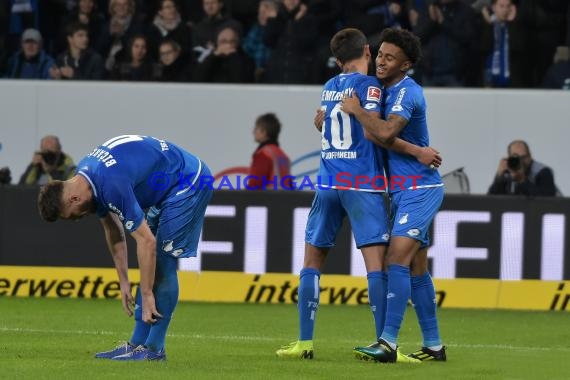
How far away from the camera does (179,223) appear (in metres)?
9.18

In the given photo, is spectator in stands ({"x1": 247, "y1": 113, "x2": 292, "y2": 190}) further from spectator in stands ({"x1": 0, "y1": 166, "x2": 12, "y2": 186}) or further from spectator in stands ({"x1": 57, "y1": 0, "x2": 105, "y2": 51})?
spectator in stands ({"x1": 57, "y1": 0, "x2": 105, "y2": 51})

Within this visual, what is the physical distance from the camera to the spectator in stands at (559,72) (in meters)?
17.1

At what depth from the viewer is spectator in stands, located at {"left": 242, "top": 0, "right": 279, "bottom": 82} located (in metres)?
17.9

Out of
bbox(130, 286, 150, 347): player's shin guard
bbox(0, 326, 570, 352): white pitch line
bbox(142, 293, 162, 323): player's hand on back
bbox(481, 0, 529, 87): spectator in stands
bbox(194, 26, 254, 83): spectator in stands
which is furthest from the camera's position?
bbox(194, 26, 254, 83): spectator in stands

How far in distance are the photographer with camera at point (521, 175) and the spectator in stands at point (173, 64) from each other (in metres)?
4.40

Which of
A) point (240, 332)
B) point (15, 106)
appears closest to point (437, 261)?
point (240, 332)

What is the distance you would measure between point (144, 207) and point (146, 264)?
787 millimetres

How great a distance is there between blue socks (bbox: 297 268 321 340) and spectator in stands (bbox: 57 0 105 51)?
9.21 metres

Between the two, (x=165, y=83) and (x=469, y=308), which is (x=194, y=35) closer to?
(x=165, y=83)

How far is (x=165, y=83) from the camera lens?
1800 cm

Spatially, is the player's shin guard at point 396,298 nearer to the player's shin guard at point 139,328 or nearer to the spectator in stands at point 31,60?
the player's shin guard at point 139,328

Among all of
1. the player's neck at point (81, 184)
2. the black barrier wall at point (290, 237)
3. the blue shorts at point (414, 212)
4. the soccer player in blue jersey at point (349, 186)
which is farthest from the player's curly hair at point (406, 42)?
the black barrier wall at point (290, 237)

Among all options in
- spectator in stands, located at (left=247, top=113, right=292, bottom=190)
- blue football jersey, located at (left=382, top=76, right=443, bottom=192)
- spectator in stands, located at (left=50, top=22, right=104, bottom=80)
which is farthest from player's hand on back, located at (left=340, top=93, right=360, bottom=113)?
spectator in stands, located at (left=50, top=22, right=104, bottom=80)

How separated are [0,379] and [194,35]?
10.3 meters
